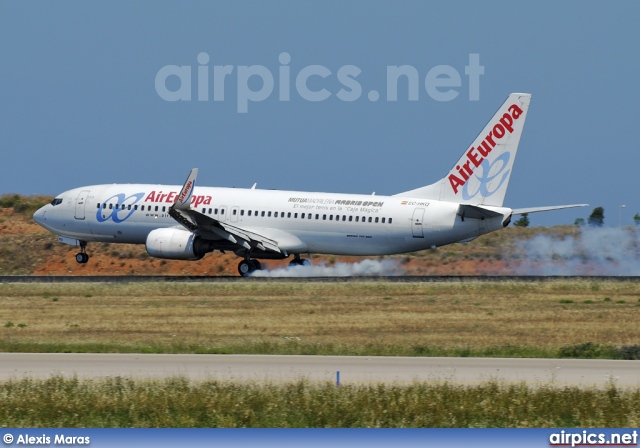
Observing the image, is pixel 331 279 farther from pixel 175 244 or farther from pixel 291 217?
pixel 175 244

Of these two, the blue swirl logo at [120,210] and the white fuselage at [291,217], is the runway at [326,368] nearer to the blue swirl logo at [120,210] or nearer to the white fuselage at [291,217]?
the white fuselage at [291,217]

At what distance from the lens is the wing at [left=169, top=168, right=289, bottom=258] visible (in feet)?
167

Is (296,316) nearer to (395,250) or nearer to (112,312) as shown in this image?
(112,312)

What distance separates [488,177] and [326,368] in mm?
27630

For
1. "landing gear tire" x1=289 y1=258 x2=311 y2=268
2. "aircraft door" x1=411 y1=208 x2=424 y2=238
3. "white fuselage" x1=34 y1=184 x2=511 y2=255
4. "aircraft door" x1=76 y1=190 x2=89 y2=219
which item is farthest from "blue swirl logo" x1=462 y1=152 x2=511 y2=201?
"aircraft door" x1=76 y1=190 x2=89 y2=219

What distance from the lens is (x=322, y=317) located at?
123ft

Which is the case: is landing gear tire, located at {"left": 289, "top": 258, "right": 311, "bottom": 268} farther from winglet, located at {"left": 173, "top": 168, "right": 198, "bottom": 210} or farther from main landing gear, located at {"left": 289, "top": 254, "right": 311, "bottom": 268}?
winglet, located at {"left": 173, "top": 168, "right": 198, "bottom": 210}

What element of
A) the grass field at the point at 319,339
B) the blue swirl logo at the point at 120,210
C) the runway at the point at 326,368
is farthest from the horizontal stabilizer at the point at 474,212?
the runway at the point at 326,368

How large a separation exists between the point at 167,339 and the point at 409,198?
22203 millimetres

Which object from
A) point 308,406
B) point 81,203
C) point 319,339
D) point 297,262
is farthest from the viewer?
point 81,203

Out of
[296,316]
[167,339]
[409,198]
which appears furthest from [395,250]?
[167,339]

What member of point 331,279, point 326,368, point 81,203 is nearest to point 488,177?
point 331,279

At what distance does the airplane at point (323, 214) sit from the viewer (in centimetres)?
5072

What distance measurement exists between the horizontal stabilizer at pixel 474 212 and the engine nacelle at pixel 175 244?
11.6 meters
